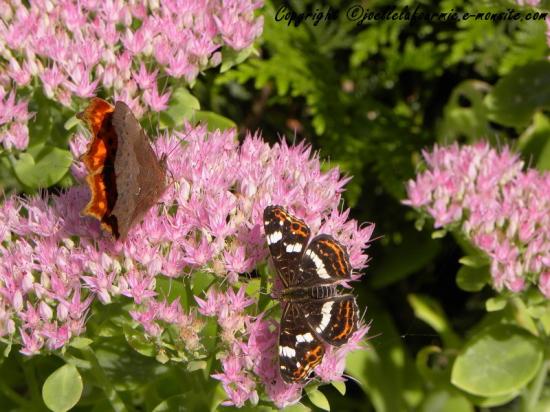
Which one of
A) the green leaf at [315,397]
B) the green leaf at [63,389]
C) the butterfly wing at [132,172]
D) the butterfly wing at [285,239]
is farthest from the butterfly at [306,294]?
the green leaf at [63,389]

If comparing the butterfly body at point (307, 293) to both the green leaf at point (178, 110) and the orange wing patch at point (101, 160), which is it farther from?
the green leaf at point (178, 110)

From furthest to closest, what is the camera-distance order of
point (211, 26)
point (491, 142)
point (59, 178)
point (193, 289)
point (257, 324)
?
point (491, 142) → point (211, 26) → point (59, 178) → point (193, 289) → point (257, 324)

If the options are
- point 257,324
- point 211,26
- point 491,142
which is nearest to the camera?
point 257,324

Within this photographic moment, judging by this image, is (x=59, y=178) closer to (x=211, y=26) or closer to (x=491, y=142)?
(x=211, y=26)

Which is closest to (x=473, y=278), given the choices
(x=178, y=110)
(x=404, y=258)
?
(x=404, y=258)

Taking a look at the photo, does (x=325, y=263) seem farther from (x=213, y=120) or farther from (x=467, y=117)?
(x=467, y=117)

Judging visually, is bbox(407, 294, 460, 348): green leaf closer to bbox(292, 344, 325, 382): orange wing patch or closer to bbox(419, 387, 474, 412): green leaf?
bbox(419, 387, 474, 412): green leaf

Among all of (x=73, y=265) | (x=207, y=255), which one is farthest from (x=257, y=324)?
(x=73, y=265)
